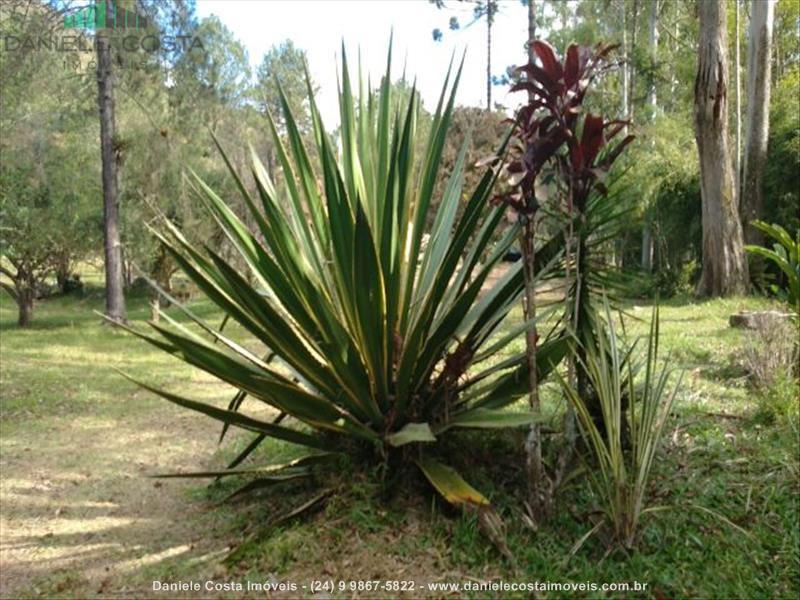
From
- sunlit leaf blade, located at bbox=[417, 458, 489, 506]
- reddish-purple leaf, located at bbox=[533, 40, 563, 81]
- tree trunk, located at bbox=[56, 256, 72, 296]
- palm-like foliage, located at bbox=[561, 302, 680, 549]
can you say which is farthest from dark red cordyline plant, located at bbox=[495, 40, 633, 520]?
tree trunk, located at bbox=[56, 256, 72, 296]

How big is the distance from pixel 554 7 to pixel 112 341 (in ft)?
89.8

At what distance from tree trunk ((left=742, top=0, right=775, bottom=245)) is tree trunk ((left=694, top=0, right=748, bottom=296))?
144 cm

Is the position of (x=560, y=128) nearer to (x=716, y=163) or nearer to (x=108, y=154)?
(x=716, y=163)

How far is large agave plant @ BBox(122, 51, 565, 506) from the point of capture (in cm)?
297

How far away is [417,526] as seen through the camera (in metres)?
3.07

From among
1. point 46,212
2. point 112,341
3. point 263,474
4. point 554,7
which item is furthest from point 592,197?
point 554,7

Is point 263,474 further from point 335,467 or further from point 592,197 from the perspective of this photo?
point 592,197

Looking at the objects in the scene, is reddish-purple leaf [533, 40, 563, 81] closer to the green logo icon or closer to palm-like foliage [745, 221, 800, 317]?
palm-like foliage [745, 221, 800, 317]

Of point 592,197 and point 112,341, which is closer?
point 592,197

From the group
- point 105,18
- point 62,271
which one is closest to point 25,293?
point 62,271

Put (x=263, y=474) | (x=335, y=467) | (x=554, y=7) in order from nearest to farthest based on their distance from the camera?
(x=335, y=467), (x=263, y=474), (x=554, y=7)

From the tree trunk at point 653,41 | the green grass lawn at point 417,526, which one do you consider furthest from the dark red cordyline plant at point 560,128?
the tree trunk at point 653,41

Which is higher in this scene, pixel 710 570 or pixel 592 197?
pixel 592 197

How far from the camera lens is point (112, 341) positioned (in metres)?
13.2
